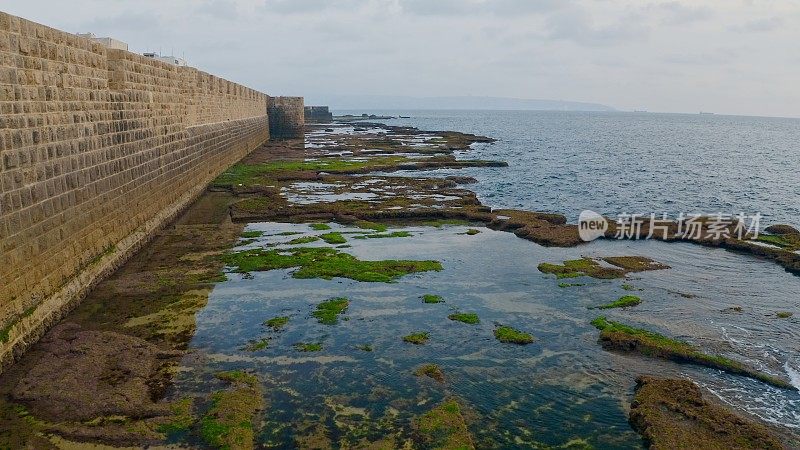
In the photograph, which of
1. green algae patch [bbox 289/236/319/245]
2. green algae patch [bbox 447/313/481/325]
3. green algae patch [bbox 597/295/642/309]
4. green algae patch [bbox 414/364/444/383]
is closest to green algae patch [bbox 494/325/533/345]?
green algae patch [bbox 447/313/481/325]

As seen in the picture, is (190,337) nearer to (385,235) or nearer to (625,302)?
(625,302)

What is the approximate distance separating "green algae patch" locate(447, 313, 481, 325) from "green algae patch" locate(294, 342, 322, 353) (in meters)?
3.20

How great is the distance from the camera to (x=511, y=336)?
483 inches

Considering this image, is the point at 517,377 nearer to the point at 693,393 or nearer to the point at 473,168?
the point at 693,393

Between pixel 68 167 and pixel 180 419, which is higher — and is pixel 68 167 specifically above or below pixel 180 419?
above

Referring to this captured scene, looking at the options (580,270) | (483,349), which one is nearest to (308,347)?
(483,349)

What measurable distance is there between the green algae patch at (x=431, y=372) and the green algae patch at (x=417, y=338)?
43.4 inches

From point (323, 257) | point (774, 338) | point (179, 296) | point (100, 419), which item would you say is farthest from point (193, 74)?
point (774, 338)

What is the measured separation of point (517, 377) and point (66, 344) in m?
8.31

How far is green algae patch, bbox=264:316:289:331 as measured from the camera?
1259 centimetres

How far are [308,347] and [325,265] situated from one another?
5.65 metres

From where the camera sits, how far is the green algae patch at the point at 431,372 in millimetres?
10414

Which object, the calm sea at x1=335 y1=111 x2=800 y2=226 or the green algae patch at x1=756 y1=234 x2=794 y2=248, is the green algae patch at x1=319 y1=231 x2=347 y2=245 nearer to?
the calm sea at x1=335 y1=111 x2=800 y2=226

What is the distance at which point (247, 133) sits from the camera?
5062cm
